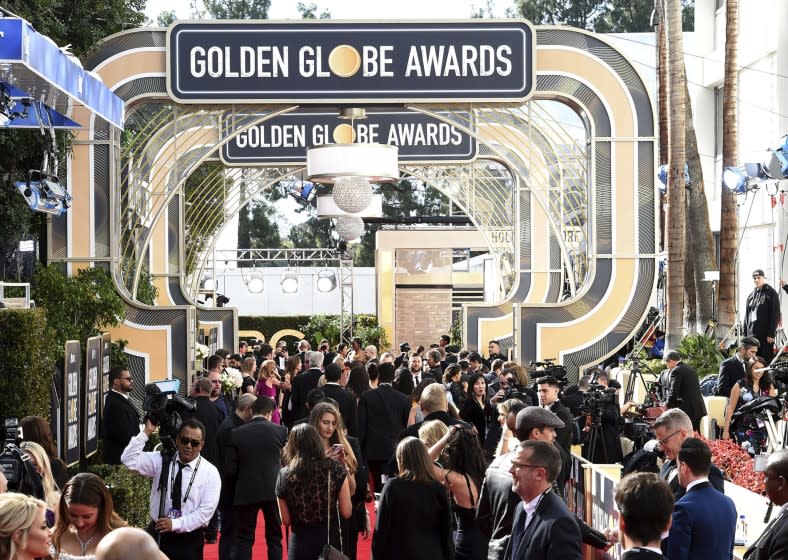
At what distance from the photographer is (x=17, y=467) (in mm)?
6586

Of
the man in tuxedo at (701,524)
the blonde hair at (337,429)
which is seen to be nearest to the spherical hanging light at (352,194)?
the blonde hair at (337,429)

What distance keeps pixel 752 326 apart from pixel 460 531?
12.0 meters

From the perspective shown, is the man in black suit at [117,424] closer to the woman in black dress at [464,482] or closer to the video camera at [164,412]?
the video camera at [164,412]

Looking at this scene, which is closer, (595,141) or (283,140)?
(595,141)

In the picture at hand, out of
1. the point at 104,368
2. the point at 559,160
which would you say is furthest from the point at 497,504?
the point at 559,160

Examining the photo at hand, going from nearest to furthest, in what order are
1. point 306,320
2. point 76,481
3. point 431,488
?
point 76,481
point 431,488
point 306,320

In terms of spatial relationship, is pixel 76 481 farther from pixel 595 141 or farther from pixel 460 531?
pixel 595 141

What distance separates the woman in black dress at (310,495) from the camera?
7.38 m

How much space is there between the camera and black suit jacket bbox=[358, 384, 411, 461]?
11484 millimetres

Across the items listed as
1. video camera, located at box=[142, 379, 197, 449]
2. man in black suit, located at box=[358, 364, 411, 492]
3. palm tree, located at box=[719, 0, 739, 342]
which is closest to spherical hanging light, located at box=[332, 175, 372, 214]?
man in black suit, located at box=[358, 364, 411, 492]

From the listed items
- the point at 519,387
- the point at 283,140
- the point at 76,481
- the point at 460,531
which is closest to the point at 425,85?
the point at 519,387

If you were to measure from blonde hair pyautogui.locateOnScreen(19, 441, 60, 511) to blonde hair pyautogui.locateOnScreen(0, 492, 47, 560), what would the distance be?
2.30 m

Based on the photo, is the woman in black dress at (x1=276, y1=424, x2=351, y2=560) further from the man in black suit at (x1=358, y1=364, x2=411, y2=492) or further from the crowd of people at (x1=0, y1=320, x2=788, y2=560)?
the man in black suit at (x1=358, y1=364, x2=411, y2=492)

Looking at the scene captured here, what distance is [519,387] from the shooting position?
38.9ft
